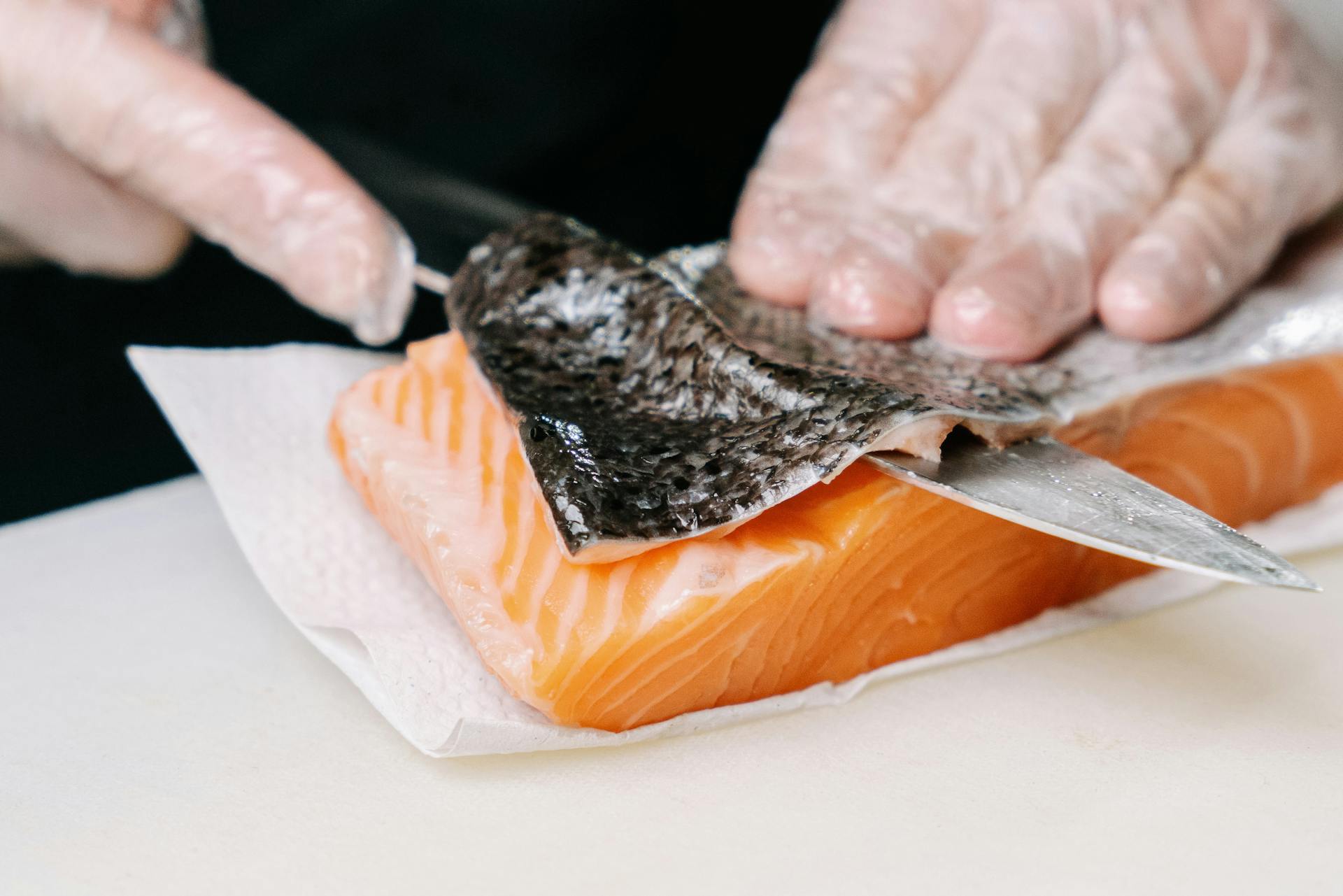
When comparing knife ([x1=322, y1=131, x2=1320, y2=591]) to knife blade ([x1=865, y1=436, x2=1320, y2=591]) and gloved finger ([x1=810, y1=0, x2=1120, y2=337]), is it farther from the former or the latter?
gloved finger ([x1=810, y1=0, x2=1120, y2=337])

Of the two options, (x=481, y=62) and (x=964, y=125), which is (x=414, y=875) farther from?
(x=481, y=62)

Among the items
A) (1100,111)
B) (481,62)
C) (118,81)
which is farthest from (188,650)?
(1100,111)

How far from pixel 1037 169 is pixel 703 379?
1035 millimetres

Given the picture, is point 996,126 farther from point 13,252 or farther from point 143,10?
point 13,252

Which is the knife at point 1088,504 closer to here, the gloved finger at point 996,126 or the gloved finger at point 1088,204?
the gloved finger at point 1088,204

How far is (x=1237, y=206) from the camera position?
212 centimetres

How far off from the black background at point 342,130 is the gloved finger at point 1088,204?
115 centimetres

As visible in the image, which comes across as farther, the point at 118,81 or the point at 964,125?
the point at 964,125

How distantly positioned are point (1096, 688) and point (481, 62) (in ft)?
6.58

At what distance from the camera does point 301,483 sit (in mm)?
1991

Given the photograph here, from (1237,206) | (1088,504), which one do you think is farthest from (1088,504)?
(1237,206)

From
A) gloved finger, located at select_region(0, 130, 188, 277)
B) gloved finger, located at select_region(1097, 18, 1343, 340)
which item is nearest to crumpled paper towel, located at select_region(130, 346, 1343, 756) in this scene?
gloved finger, located at select_region(0, 130, 188, 277)

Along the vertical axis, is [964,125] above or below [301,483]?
above

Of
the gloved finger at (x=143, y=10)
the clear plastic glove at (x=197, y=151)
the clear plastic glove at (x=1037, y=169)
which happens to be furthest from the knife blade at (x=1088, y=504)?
the gloved finger at (x=143, y=10)
